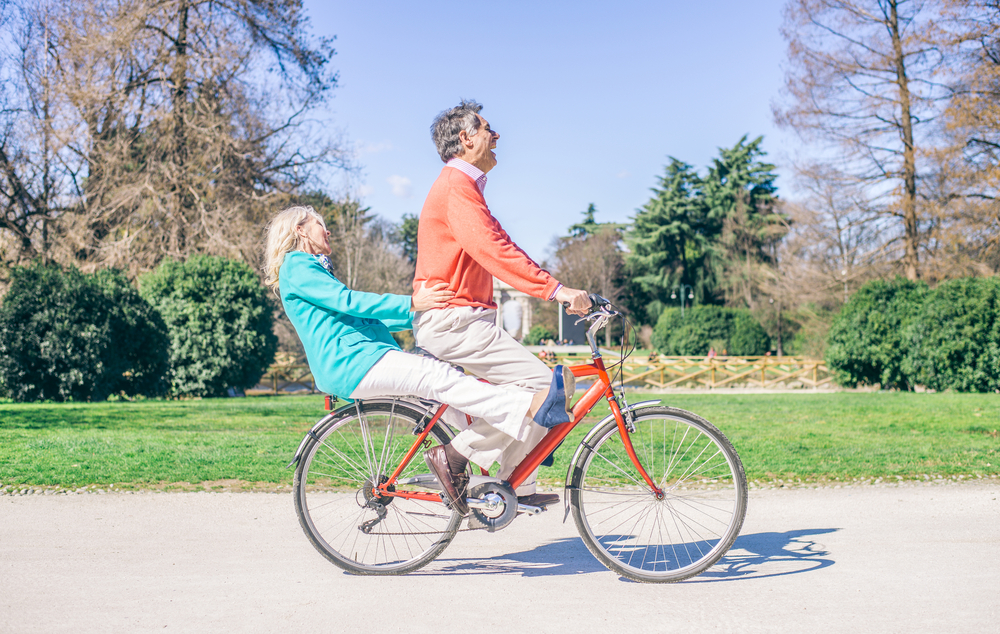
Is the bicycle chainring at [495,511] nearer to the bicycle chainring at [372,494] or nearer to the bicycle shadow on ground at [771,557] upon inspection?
the bicycle chainring at [372,494]

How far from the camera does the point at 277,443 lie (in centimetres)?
791

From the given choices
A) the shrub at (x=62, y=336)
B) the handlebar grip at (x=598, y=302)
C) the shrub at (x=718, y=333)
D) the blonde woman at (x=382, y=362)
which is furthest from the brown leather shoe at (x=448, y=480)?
the shrub at (x=718, y=333)

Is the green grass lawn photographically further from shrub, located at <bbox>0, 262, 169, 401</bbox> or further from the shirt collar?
shrub, located at <bbox>0, 262, 169, 401</bbox>

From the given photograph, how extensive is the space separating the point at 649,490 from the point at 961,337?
1615cm

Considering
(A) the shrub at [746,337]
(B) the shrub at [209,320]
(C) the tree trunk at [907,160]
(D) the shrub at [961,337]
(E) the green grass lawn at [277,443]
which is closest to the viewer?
(E) the green grass lawn at [277,443]

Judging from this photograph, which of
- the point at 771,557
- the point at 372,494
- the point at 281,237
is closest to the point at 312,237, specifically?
the point at 281,237

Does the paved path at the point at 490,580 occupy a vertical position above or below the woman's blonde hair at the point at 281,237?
below

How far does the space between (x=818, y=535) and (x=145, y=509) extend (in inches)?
158

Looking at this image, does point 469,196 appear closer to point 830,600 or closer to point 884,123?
point 830,600

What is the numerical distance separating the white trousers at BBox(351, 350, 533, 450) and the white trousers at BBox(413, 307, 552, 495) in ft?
0.17

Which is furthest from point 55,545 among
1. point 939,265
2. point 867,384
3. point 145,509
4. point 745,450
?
point 939,265

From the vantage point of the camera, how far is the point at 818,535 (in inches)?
173

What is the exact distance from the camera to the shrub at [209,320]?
18812mm

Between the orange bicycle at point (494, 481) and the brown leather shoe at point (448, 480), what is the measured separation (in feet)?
0.14
